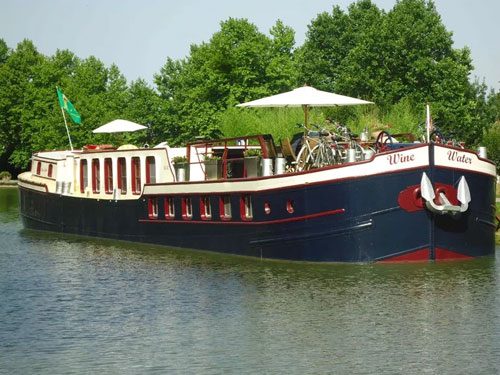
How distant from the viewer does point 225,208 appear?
2911cm

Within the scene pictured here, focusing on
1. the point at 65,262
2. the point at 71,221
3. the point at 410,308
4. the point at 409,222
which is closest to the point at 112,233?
the point at 71,221

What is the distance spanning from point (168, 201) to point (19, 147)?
Result: 6607 cm

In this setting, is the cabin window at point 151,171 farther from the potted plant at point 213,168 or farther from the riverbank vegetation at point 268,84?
the riverbank vegetation at point 268,84

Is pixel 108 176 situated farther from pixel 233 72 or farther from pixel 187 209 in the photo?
pixel 233 72

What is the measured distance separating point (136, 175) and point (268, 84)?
38855 mm

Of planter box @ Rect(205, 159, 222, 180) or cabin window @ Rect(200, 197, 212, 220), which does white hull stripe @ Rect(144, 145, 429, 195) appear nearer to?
cabin window @ Rect(200, 197, 212, 220)

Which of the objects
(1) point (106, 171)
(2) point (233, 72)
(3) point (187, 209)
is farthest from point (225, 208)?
(2) point (233, 72)

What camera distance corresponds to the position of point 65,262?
96.0 ft

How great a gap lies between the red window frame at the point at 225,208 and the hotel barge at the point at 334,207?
29mm

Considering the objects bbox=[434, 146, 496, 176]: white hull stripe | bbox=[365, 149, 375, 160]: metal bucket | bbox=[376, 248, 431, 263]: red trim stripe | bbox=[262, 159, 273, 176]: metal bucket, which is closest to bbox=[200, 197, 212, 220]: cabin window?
bbox=[262, 159, 273, 176]: metal bucket

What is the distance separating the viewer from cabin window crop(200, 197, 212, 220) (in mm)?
29797

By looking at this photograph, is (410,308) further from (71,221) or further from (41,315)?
(71,221)

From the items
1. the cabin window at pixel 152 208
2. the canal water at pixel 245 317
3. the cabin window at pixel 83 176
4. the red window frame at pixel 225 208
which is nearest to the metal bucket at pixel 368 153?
the canal water at pixel 245 317

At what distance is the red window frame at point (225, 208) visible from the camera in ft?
95.0
